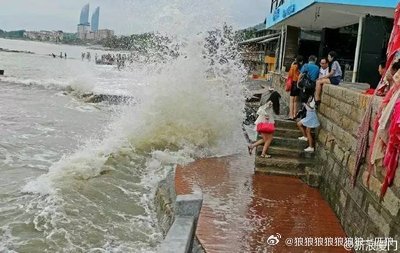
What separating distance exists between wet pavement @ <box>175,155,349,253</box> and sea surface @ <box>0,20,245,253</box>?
0.95m

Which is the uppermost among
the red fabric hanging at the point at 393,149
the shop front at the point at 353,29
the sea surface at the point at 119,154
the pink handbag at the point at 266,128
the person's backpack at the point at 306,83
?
the shop front at the point at 353,29

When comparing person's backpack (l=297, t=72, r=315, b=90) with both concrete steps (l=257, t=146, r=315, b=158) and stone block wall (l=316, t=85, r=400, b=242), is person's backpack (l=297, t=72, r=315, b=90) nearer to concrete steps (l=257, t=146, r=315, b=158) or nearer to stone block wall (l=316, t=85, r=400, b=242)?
stone block wall (l=316, t=85, r=400, b=242)

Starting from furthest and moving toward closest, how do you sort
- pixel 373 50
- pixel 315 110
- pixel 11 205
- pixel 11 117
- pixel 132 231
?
pixel 11 117, pixel 373 50, pixel 315 110, pixel 11 205, pixel 132 231

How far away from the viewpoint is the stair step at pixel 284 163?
9047 mm

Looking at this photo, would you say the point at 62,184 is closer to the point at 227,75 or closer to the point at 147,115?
the point at 147,115

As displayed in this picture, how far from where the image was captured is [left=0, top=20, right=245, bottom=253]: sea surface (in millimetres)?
6754

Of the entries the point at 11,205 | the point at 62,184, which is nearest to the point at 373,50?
the point at 62,184

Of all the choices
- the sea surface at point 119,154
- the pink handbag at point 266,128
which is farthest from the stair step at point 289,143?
the sea surface at point 119,154

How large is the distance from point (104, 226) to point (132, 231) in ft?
1.65

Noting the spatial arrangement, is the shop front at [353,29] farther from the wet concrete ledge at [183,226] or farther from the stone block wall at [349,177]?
the wet concrete ledge at [183,226]

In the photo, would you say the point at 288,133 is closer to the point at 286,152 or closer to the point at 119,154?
the point at 286,152

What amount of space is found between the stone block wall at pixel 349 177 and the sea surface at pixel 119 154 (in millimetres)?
2775

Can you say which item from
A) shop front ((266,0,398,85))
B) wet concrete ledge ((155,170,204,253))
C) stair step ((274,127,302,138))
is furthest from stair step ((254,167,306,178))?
shop front ((266,0,398,85))

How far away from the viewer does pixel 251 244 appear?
18.0 ft
